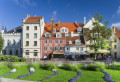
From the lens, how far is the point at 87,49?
4188 centimetres

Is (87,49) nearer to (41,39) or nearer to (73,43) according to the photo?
(73,43)

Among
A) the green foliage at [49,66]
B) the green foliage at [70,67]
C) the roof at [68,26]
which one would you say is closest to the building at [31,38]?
the roof at [68,26]

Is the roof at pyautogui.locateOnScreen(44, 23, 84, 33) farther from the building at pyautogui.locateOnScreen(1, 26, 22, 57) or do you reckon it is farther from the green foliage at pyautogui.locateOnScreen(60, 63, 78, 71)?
the green foliage at pyautogui.locateOnScreen(60, 63, 78, 71)

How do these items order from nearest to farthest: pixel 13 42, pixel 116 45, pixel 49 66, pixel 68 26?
pixel 49 66, pixel 116 45, pixel 13 42, pixel 68 26

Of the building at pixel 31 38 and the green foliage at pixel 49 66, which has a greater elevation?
the building at pixel 31 38

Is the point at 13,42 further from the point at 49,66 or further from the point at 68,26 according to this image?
the point at 49,66

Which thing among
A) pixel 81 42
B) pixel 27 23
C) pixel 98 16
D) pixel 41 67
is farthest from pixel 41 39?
pixel 41 67

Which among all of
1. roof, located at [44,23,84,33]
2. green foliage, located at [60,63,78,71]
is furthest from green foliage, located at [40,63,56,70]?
roof, located at [44,23,84,33]

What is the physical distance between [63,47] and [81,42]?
6542 millimetres

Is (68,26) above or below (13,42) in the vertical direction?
above

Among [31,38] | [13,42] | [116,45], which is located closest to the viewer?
[31,38]

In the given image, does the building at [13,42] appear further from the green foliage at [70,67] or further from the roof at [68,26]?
the green foliage at [70,67]

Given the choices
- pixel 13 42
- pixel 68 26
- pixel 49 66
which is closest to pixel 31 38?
pixel 13 42

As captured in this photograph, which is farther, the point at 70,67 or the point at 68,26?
the point at 68,26
